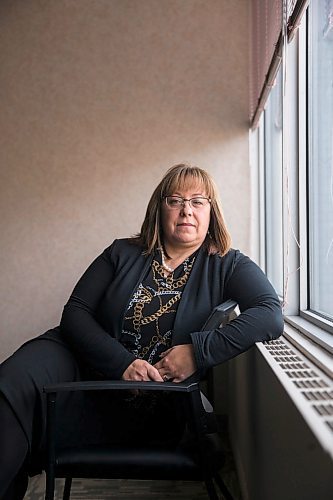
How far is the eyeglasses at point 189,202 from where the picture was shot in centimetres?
213

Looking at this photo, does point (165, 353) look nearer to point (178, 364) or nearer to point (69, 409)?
point (178, 364)

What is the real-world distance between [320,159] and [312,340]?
703 millimetres

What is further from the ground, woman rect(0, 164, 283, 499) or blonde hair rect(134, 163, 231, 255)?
blonde hair rect(134, 163, 231, 255)

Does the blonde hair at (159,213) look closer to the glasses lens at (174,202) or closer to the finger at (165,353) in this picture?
the glasses lens at (174,202)

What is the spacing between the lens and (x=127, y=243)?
2.21 m

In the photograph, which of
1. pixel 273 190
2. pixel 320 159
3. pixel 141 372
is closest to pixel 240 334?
pixel 141 372

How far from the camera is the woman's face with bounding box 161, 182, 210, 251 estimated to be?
209cm

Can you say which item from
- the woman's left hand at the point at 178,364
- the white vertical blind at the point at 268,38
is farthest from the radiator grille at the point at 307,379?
the white vertical blind at the point at 268,38

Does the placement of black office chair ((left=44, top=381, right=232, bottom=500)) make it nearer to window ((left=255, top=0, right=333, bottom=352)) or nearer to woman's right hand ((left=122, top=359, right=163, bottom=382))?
woman's right hand ((left=122, top=359, right=163, bottom=382))

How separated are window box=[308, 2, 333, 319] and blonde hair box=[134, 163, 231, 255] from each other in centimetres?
34

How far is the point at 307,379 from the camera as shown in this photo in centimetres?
123

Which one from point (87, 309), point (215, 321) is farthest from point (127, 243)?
point (215, 321)

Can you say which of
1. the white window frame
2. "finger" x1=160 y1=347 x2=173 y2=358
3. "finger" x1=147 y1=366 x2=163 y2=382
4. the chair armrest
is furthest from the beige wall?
the chair armrest

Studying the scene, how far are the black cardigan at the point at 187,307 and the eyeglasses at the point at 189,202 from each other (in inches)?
7.0
